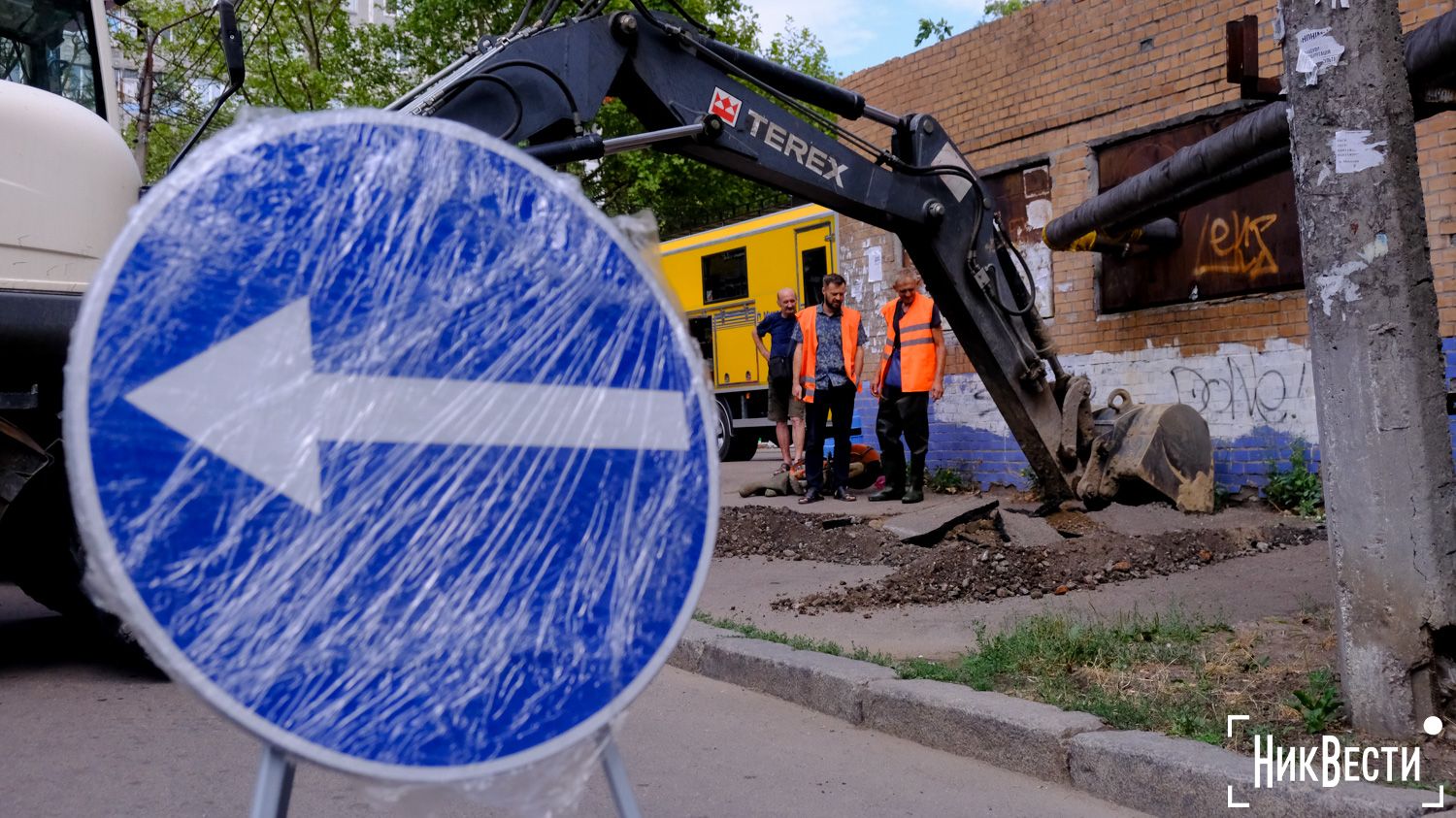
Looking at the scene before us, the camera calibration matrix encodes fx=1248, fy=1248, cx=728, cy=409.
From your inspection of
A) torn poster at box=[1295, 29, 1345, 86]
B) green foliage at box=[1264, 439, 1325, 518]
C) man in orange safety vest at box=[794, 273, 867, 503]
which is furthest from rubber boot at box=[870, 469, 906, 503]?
torn poster at box=[1295, 29, 1345, 86]

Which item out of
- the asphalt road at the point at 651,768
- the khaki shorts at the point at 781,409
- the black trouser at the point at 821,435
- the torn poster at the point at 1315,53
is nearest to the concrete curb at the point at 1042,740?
the asphalt road at the point at 651,768

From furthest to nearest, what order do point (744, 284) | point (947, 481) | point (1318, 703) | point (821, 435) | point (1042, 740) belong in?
point (744, 284), point (947, 481), point (821, 435), point (1042, 740), point (1318, 703)

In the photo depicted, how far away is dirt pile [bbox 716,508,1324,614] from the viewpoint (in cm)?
668

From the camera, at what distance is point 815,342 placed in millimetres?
11578

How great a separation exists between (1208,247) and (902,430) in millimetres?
3003

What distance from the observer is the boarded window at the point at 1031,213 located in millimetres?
11250

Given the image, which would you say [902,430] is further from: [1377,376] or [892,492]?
[1377,376]

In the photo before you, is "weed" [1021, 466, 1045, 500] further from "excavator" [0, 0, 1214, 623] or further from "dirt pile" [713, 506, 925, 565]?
"dirt pile" [713, 506, 925, 565]

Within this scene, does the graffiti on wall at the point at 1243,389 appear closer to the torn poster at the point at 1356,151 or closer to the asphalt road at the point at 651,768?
the asphalt road at the point at 651,768

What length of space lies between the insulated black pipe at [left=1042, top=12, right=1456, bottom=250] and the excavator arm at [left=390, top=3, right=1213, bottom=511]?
680 millimetres

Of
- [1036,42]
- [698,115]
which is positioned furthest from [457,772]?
[1036,42]

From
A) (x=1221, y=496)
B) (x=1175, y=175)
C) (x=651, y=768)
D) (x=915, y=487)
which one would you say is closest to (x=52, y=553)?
(x=651, y=768)

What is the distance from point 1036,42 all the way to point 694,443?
34.7 feet

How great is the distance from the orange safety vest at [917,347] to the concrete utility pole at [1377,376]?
6.85 meters
